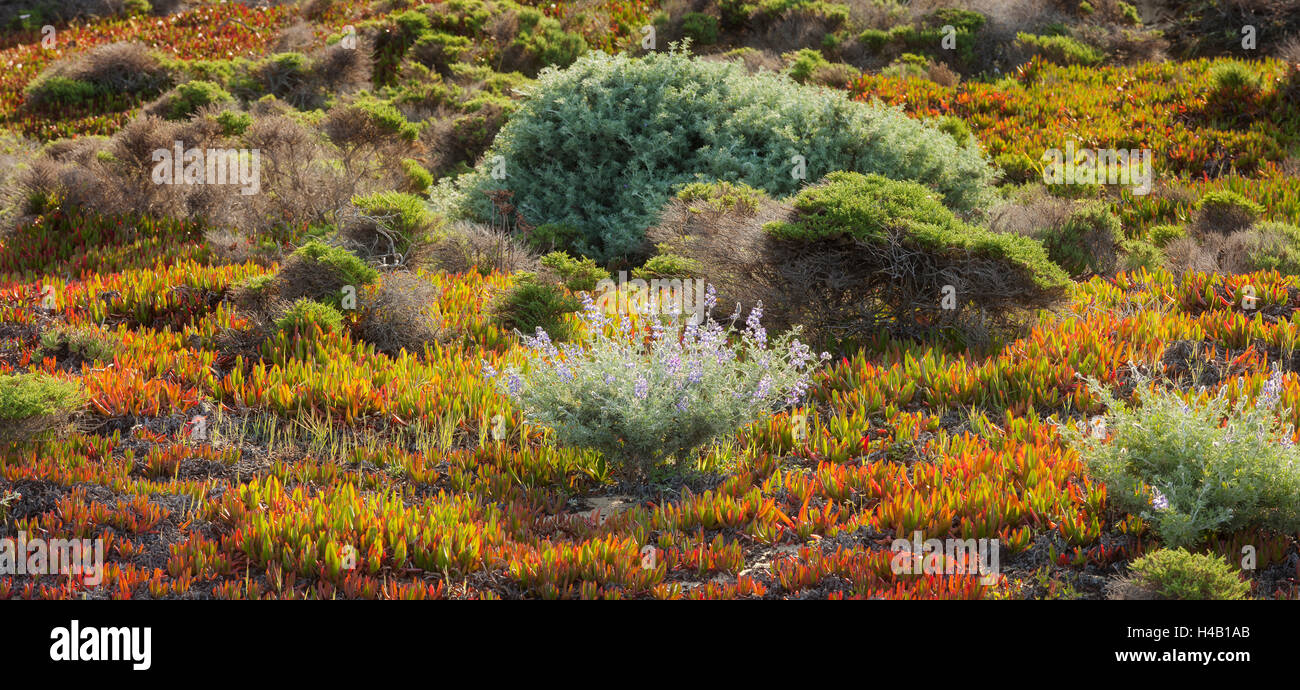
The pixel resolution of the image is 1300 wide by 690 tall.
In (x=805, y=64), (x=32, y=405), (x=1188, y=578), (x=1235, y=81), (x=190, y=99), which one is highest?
(x=805, y=64)

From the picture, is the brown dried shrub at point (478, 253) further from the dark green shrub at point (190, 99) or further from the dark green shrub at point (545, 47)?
the dark green shrub at point (545, 47)

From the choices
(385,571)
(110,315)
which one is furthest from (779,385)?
(110,315)

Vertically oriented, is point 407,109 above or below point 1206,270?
above

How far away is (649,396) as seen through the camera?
5.30 m

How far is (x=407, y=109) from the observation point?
1708 cm

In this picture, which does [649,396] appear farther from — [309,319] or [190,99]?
[190,99]

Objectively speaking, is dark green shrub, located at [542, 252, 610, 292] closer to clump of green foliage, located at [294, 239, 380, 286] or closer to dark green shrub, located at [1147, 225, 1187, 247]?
clump of green foliage, located at [294, 239, 380, 286]

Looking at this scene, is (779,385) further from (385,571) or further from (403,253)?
(403,253)

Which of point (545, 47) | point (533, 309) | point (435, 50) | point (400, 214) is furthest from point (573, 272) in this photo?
point (435, 50)

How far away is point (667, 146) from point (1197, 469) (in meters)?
6.82

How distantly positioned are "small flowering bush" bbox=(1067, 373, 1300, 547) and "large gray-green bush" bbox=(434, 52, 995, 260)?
17.4ft

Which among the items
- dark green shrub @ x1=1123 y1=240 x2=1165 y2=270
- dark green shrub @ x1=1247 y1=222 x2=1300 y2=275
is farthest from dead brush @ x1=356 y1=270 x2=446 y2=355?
dark green shrub @ x1=1247 y1=222 x2=1300 y2=275

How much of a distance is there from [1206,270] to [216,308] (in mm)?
8199

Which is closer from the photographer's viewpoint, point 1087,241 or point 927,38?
point 1087,241
